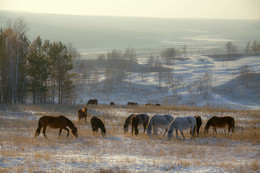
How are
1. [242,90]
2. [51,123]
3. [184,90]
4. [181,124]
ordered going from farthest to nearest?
[184,90], [242,90], [181,124], [51,123]

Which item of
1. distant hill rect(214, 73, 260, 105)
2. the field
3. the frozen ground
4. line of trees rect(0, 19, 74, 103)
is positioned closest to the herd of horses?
the field

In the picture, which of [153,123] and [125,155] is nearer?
[125,155]

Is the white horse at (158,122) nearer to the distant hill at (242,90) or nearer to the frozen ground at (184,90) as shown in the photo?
the frozen ground at (184,90)

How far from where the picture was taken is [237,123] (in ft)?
81.0

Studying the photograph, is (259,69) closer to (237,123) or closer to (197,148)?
(237,123)

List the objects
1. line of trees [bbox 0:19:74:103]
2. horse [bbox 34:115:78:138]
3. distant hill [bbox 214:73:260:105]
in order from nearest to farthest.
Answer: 1. horse [bbox 34:115:78:138]
2. line of trees [bbox 0:19:74:103]
3. distant hill [bbox 214:73:260:105]

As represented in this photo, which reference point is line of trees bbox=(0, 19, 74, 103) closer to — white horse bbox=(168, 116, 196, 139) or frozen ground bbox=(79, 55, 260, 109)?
frozen ground bbox=(79, 55, 260, 109)

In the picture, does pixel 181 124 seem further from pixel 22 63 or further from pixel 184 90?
pixel 184 90

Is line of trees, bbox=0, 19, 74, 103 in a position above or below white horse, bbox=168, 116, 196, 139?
above

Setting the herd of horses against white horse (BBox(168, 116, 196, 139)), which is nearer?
the herd of horses

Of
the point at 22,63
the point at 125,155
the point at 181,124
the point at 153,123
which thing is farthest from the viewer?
the point at 22,63

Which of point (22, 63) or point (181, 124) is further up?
point (22, 63)

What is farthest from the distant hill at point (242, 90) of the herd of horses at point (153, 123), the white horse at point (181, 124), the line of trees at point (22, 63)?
the white horse at point (181, 124)

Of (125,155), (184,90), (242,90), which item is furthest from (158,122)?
(184,90)
